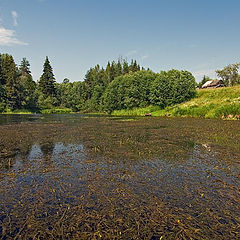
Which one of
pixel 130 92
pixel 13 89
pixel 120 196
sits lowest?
pixel 120 196

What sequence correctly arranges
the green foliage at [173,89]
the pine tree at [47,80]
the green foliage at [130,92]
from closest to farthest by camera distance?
the green foliage at [173,89], the green foliage at [130,92], the pine tree at [47,80]

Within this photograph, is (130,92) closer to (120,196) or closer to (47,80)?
(47,80)

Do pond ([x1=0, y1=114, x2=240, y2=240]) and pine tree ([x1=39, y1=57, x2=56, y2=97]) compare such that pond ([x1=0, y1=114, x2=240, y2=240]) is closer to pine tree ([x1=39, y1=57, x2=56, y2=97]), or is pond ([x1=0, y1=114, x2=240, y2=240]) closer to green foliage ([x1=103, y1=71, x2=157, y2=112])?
green foliage ([x1=103, y1=71, x2=157, y2=112])

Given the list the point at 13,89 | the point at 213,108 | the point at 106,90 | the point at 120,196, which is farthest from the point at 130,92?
the point at 120,196

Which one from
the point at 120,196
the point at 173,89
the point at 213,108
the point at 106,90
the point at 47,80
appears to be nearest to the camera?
the point at 120,196

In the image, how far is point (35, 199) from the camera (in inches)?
220

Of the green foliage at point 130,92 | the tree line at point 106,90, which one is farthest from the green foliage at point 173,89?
the green foliage at point 130,92

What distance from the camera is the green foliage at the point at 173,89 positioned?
56375 millimetres

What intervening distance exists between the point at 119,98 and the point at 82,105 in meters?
32.6

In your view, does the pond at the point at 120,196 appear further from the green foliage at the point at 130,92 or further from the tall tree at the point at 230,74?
the tall tree at the point at 230,74

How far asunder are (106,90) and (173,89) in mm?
33119

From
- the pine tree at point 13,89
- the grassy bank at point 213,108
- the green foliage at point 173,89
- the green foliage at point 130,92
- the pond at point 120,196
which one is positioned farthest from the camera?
the pine tree at point 13,89

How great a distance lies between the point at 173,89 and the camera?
56.9 meters

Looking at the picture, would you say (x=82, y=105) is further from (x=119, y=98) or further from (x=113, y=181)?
(x=113, y=181)
